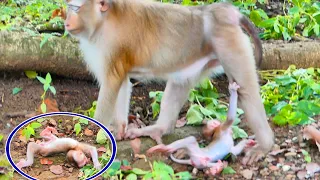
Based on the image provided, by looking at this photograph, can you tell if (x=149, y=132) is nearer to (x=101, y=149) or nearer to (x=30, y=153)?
(x=101, y=149)

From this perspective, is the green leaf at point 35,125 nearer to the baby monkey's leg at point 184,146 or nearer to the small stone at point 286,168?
the baby monkey's leg at point 184,146

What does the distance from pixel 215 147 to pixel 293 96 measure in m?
1.25

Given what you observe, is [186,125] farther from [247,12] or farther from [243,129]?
[247,12]

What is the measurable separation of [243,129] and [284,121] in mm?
337

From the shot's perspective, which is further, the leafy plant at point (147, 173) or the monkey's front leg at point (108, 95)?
the monkey's front leg at point (108, 95)

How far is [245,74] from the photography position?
4.61 meters

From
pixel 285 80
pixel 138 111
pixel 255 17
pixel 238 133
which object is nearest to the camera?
pixel 238 133

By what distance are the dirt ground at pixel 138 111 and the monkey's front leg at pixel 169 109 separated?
366mm

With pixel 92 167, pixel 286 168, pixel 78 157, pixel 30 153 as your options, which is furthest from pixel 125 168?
pixel 286 168

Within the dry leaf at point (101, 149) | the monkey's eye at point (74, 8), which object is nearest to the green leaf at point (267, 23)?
the dry leaf at point (101, 149)

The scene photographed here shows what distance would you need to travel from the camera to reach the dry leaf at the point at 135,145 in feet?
15.7

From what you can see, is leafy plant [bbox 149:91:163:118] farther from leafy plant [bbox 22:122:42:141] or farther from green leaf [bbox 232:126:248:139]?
leafy plant [bbox 22:122:42:141]

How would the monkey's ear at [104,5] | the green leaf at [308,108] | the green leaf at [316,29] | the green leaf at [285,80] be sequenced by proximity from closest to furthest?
the monkey's ear at [104,5] → the green leaf at [308,108] → the green leaf at [285,80] → the green leaf at [316,29]

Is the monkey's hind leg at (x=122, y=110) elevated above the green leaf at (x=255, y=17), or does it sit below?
below
